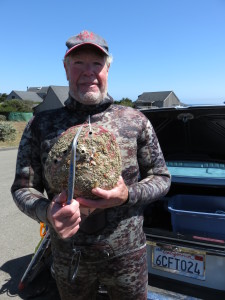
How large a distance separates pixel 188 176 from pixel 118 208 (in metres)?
1.66

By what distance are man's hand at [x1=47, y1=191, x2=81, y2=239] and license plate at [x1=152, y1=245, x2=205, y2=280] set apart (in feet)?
5.05

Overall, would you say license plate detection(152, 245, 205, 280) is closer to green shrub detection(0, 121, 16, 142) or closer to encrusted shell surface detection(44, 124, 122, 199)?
encrusted shell surface detection(44, 124, 122, 199)

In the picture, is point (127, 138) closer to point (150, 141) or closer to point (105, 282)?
point (150, 141)

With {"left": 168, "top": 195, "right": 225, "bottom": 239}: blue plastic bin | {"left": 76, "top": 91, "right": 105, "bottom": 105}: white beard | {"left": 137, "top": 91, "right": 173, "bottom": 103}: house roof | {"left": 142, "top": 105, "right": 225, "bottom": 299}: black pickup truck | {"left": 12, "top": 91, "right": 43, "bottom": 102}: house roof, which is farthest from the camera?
{"left": 12, "top": 91, "right": 43, "bottom": 102}: house roof

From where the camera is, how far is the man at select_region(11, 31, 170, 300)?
1.66 meters

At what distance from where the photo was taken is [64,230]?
128 centimetres

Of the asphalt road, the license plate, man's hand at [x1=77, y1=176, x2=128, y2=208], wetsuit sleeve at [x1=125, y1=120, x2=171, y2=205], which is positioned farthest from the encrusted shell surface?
the asphalt road

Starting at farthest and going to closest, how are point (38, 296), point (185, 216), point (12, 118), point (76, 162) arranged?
point (12, 118) → point (38, 296) → point (185, 216) → point (76, 162)

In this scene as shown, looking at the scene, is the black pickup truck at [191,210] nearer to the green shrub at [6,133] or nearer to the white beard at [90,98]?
the white beard at [90,98]

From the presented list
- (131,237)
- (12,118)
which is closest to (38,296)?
(131,237)

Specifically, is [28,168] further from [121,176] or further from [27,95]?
[27,95]

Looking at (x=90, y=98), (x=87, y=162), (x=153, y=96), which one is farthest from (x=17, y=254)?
(x=153, y=96)

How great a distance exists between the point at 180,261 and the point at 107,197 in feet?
5.16

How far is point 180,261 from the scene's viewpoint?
2.58m
